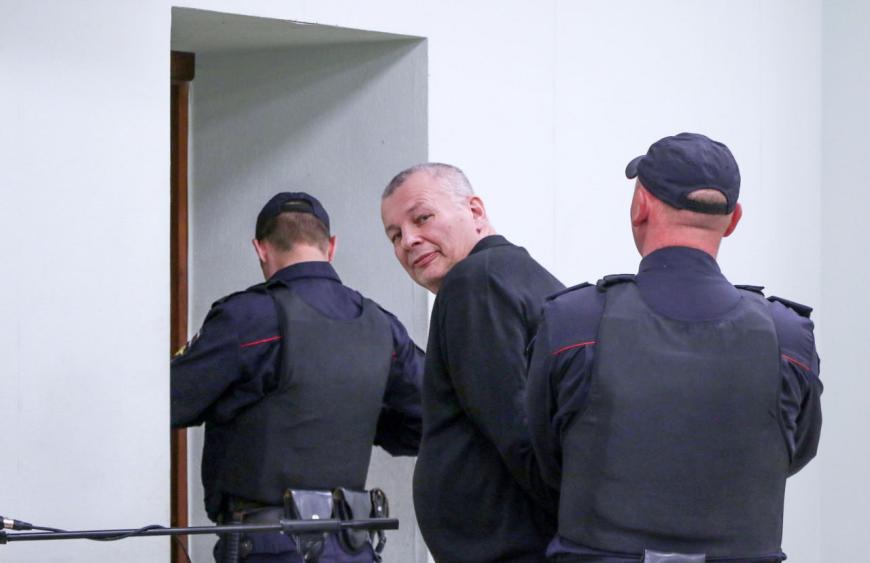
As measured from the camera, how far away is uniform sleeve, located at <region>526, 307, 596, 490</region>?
7.31 feet

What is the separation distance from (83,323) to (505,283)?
37.6 inches

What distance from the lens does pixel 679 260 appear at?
229 cm

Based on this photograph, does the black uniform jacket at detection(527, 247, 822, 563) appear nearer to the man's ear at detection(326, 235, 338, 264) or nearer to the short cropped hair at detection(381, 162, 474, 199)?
the short cropped hair at detection(381, 162, 474, 199)

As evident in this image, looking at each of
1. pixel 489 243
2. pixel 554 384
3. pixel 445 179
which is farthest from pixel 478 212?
pixel 554 384

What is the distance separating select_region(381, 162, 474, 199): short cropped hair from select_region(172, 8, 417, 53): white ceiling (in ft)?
1.85

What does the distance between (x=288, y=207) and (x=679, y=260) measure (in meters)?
1.34

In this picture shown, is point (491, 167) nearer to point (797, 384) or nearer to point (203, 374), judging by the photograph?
point (203, 374)

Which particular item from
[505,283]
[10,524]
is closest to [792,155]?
[505,283]

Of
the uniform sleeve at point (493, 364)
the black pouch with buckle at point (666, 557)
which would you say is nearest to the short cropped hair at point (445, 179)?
the uniform sleeve at point (493, 364)

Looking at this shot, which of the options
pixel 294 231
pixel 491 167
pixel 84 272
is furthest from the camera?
pixel 491 167

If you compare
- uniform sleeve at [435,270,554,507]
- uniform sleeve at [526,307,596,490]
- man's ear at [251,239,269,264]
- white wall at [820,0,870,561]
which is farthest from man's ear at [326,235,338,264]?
white wall at [820,0,870,561]

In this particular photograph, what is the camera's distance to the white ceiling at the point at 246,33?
321cm

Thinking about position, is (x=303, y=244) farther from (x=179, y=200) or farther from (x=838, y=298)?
(x=838, y=298)

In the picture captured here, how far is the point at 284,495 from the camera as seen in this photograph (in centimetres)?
314
